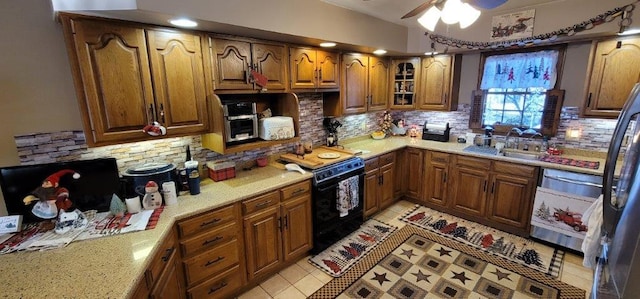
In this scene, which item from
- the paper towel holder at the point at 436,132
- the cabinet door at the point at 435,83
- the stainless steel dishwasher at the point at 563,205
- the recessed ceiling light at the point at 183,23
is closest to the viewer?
the recessed ceiling light at the point at 183,23

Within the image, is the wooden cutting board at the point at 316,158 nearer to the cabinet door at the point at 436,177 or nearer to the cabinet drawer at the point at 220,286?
the cabinet drawer at the point at 220,286

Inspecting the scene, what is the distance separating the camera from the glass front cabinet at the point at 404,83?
3832 mm

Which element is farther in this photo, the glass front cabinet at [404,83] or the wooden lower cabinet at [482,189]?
the glass front cabinet at [404,83]

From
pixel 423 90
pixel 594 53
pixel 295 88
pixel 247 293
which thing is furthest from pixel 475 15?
pixel 247 293

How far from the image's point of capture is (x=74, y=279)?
120cm

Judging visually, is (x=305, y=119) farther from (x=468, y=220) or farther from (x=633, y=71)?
(x=633, y=71)

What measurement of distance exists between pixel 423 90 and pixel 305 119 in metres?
1.76

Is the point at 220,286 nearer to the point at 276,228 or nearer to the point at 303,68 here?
the point at 276,228

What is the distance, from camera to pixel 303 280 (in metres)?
2.47

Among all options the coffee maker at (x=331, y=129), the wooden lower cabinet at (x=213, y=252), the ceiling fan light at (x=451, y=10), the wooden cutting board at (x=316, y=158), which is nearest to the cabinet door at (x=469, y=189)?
the wooden cutting board at (x=316, y=158)

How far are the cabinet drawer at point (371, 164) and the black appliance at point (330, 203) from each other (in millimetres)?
182

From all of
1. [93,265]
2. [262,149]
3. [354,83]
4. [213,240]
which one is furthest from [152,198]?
[354,83]

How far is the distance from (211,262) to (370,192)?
2039mm

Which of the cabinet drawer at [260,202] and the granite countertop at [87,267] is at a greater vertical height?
the granite countertop at [87,267]
